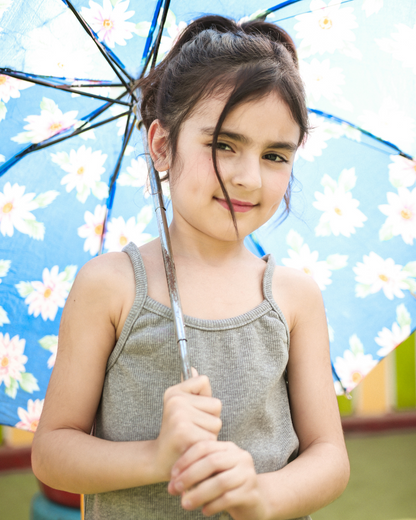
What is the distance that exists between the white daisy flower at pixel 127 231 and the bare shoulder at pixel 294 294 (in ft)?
1.13

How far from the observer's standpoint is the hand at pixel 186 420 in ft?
2.36

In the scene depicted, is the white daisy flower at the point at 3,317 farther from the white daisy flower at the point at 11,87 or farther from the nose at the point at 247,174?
the nose at the point at 247,174

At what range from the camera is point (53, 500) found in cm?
193

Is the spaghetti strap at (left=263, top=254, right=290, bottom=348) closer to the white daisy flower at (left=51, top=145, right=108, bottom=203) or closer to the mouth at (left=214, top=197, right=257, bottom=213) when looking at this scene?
the mouth at (left=214, top=197, right=257, bottom=213)

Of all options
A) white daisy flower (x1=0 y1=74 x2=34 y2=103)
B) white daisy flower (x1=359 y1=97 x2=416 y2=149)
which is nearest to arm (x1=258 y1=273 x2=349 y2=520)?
white daisy flower (x1=359 y1=97 x2=416 y2=149)

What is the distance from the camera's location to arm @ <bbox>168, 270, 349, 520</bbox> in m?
0.69

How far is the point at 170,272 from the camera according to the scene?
0.94 metres

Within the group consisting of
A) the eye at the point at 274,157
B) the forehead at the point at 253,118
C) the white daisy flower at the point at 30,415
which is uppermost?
the forehead at the point at 253,118

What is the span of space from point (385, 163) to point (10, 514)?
2179 millimetres

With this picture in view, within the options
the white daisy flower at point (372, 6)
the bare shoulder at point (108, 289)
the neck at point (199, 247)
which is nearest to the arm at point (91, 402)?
the bare shoulder at point (108, 289)

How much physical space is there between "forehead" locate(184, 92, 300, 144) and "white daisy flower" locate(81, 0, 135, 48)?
1.00ft

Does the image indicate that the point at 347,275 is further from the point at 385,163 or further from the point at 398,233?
the point at 385,163

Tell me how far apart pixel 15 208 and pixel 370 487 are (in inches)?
89.1

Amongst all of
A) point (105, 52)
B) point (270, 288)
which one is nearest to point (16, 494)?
point (270, 288)
